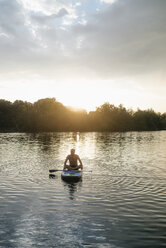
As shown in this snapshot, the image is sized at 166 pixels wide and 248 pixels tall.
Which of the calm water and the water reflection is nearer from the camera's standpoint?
the calm water

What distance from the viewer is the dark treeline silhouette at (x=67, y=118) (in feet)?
452

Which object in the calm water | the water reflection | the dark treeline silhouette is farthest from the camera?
the dark treeline silhouette

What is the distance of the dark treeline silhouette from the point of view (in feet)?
452

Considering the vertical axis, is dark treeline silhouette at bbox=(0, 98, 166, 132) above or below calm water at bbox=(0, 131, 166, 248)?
above

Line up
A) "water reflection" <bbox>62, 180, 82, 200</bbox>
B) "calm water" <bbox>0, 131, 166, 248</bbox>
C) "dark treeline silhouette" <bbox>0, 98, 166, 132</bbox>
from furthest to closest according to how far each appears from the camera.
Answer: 1. "dark treeline silhouette" <bbox>0, 98, 166, 132</bbox>
2. "water reflection" <bbox>62, 180, 82, 200</bbox>
3. "calm water" <bbox>0, 131, 166, 248</bbox>

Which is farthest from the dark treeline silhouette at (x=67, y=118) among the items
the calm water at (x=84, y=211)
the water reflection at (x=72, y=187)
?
the water reflection at (x=72, y=187)

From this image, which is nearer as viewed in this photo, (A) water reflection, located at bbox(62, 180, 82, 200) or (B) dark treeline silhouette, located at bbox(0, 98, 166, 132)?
(A) water reflection, located at bbox(62, 180, 82, 200)

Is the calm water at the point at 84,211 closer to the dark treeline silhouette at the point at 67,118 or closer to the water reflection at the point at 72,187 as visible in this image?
the water reflection at the point at 72,187

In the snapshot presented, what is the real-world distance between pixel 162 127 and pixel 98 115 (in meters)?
59.6

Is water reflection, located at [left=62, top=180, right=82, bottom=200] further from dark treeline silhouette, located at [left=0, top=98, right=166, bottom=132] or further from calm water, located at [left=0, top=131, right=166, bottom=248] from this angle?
dark treeline silhouette, located at [left=0, top=98, right=166, bottom=132]

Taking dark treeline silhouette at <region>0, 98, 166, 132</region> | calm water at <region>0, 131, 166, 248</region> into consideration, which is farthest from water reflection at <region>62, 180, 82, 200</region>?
dark treeline silhouette at <region>0, 98, 166, 132</region>

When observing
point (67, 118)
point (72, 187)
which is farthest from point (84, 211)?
point (67, 118)

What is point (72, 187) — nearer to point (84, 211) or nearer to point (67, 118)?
point (84, 211)

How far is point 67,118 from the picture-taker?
5492 inches
